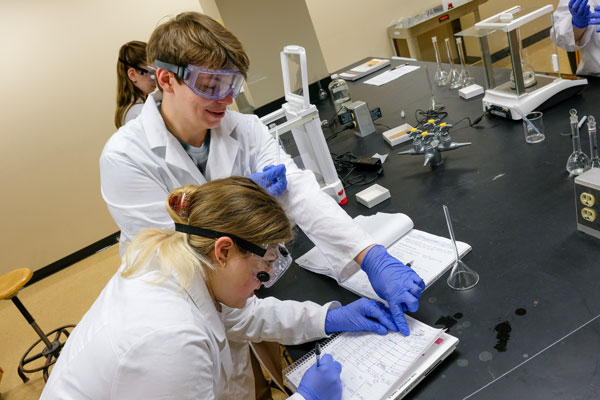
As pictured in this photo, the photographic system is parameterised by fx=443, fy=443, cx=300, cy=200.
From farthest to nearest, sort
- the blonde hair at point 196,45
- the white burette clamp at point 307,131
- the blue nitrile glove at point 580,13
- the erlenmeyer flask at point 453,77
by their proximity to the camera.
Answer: the erlenmeyer flask at point 453,77 → the blue nitrile glove at point 580,13 → the white burette clamp at point 307,131 → the blonde hair at point 196,45

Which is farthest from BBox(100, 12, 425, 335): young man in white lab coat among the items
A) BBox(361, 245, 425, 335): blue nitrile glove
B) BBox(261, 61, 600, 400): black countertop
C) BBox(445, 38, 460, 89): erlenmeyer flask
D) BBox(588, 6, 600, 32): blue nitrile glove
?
BBox(588, 6, 600, 32): blue nitrile glove

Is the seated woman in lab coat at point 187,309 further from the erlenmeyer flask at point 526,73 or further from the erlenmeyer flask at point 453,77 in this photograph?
the erlenmeyer flask at point 453,77

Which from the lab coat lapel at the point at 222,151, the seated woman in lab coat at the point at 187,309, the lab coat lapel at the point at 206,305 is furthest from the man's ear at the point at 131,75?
the lab coat lapel at the point at 206,305

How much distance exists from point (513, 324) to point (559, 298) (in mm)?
127

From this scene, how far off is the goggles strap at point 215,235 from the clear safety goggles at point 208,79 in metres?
0.52

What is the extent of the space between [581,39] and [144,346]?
2.48 meters

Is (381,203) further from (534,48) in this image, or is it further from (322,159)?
(534,48)

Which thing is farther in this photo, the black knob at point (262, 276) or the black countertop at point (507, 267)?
the black knob at point (262, 276)

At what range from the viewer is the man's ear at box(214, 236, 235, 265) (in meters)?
0.97

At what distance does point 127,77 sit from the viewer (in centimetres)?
236

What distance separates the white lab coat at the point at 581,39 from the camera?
216 cm

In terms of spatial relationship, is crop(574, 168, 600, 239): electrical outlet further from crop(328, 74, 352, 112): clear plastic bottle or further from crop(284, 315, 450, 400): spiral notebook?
crop(328, 74, 352, 112): clear plastic bottle

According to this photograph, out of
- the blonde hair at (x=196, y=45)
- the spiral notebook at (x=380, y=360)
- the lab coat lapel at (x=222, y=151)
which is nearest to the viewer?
the spiral notebook at (x=380, y=360)

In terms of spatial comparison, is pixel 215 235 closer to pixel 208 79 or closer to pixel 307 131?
pixel 208 79
